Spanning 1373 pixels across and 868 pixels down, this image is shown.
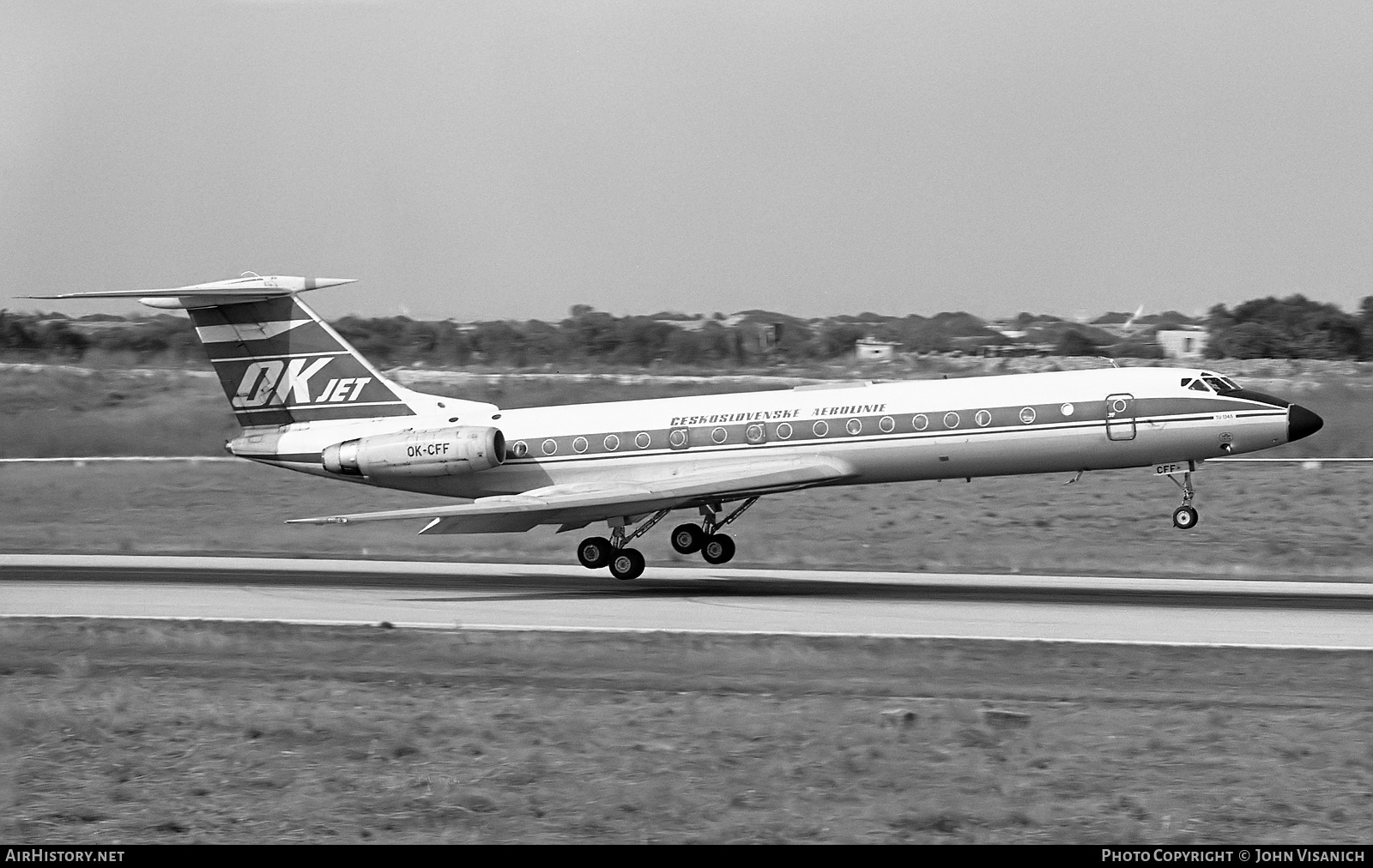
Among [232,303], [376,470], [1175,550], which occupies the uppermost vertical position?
[232,303]

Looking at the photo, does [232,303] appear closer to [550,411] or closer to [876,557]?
[550,411]

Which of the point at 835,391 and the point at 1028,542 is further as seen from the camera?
the point at 1028,542

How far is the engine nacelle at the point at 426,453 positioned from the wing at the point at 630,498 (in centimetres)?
147

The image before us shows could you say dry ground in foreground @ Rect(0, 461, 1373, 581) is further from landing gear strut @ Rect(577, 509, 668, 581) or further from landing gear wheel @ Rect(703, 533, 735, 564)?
landing gear strut @ Rect(577, 509, 668, 581)

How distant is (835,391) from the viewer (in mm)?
28672

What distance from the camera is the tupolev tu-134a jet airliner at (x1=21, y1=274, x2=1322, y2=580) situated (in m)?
27.4

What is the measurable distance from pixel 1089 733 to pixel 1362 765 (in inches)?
94.2

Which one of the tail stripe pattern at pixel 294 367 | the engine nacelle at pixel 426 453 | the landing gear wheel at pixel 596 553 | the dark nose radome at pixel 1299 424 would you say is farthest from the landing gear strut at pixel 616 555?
the dark nose radome at pixel 1299 424

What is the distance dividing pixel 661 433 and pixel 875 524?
12375 millimetres

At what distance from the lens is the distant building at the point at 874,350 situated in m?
72.2

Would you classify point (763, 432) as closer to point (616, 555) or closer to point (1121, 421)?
point (616, 555)

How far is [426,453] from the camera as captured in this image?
2978 centimetres

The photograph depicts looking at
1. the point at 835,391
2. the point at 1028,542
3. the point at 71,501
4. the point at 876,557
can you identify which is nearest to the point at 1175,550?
the point at 1028,542

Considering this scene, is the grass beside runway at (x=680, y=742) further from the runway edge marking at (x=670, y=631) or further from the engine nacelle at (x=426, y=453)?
the engine nacelle at (x=426, y=453)
